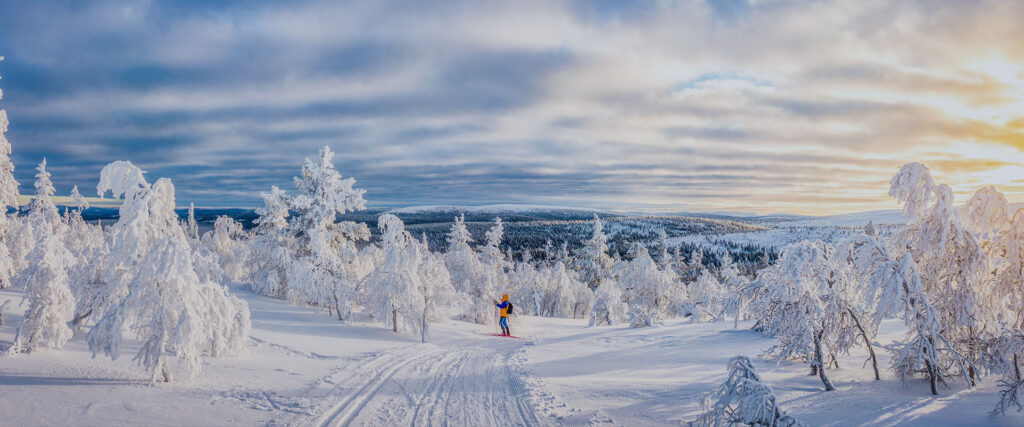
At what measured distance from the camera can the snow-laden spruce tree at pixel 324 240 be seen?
21484mm

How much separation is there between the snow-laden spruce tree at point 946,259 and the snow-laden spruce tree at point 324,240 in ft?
69.5

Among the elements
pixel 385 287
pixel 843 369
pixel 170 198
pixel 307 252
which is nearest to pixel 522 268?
pixel 307 252

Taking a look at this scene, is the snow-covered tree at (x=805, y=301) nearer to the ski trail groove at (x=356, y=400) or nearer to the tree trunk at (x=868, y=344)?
the tree trunk at (x=868, y=344)

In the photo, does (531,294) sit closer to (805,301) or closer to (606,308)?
(606,308)

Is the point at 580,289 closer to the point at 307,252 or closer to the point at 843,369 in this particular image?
the point at 307,252

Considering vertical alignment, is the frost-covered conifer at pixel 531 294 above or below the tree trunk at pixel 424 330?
below

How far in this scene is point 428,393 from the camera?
9.46 meters

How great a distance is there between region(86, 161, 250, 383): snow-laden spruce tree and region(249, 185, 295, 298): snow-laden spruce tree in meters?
16.5

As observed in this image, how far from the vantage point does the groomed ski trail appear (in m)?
7.91

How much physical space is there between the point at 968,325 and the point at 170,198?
1845 cm

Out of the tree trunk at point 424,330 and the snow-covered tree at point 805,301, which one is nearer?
the snow-covered tree at point 805,301

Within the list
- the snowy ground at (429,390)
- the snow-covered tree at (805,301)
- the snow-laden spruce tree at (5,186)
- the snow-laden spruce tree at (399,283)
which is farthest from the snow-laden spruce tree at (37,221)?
the snow-covered tree at (805,301)

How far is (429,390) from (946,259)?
1300cm

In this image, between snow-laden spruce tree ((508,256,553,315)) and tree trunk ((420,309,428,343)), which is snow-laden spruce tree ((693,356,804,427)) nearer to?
tree trunk ((420,309,428,343))
